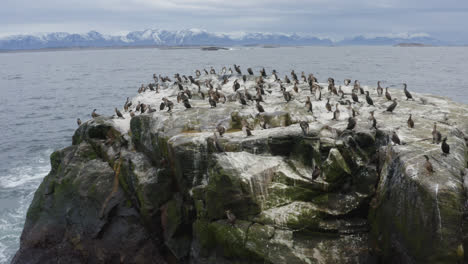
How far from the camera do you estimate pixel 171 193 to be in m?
17.8

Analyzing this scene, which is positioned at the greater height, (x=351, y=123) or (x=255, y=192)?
(x=351, y=123)

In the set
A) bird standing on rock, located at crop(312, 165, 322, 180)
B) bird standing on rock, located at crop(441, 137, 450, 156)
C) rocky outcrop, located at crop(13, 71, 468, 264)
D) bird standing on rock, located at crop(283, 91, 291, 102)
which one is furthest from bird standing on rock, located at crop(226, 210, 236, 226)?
bird standing on rock, located at crop(283, 91, 291, 102)

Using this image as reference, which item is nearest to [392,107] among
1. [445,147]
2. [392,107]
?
[392,107]

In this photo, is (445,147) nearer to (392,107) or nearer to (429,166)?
(429,166)

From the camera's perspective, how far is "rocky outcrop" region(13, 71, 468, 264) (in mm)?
12555

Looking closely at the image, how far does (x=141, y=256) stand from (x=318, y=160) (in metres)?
9.35

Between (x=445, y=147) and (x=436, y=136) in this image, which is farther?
(x=436, y=136)

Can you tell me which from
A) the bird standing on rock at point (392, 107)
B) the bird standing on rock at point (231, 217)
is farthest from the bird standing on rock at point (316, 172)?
the bird standing on rock at point (392, 107)

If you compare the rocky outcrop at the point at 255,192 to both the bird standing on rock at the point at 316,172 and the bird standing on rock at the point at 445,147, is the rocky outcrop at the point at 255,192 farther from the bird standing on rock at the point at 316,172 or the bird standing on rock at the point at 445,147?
the bird standing on rock at the point at 316,172

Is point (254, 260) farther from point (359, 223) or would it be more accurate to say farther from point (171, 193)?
point (171, 193)

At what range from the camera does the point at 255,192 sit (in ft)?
46.9

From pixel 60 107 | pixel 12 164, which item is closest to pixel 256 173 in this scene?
pixel 12 164

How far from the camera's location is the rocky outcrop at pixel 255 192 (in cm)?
1255

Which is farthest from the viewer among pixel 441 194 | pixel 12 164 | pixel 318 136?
pixel 12 164
